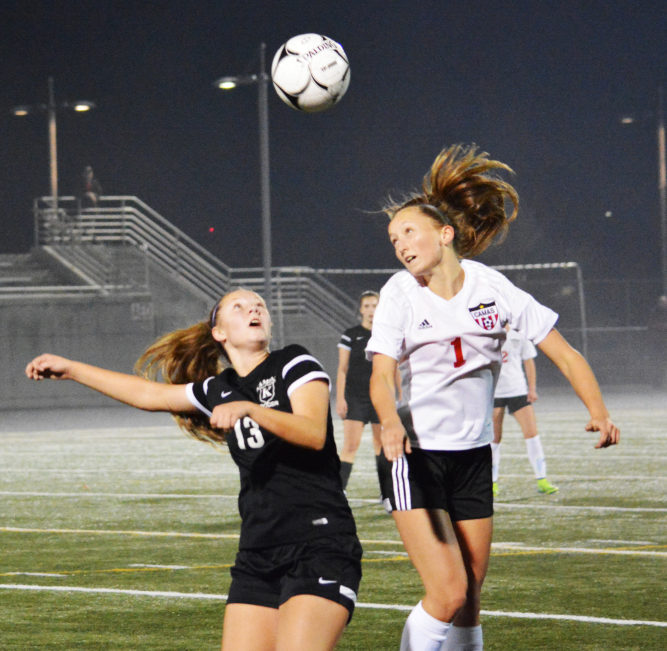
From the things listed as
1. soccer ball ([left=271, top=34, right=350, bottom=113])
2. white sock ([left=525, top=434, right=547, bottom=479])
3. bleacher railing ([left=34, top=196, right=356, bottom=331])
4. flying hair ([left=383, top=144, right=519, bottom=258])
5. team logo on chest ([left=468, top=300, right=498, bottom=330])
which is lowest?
white sock ([left=525, top=434, right=547, bottom=479])

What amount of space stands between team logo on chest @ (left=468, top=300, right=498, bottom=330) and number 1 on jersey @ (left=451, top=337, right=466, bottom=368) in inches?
4.4

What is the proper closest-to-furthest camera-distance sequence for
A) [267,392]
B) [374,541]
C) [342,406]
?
[267,392], [374,541], [342,406]

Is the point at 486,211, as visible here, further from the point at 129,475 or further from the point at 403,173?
the point at 403,173

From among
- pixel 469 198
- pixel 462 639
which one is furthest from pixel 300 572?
pixel 469 198

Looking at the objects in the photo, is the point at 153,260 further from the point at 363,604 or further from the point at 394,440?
the point at 394,440

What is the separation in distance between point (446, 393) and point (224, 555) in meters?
4.23

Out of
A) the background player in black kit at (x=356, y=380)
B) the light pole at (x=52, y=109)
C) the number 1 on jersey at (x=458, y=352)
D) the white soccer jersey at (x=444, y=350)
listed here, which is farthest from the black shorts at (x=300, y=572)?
the light pole at (x=52, y=109)

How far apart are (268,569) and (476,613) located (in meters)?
1.15

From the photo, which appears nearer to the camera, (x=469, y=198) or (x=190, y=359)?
(x=190, y=359)

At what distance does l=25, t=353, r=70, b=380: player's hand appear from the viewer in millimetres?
4660

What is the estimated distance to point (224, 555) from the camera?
8953 mm

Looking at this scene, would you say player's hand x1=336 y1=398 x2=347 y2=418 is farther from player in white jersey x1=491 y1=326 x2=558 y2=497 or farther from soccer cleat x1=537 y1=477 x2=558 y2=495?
soccer cleat x1=537 y1=477 x2=558 y2=495

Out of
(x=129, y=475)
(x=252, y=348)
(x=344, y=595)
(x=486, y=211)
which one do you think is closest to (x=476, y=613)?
(x=344, y=595)

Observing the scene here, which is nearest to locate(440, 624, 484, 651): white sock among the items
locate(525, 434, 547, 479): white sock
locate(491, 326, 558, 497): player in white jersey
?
locate(491, 326, 558, 497): player in white jersey
